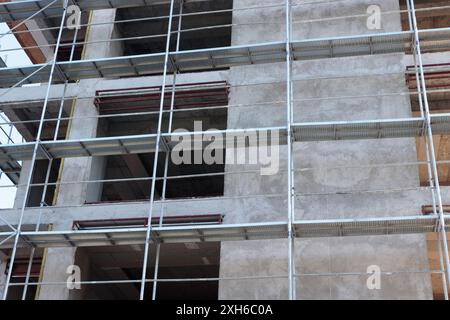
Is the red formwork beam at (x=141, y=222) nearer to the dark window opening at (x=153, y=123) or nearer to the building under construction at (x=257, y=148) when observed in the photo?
the building under construction at (x=257, y=148)

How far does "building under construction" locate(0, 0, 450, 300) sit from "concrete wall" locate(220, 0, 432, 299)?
0.03 m

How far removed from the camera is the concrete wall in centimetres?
1266

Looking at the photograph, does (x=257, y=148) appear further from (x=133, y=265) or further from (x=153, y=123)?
(x=133, y=265)

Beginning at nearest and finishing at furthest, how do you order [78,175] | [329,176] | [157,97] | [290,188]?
[290,188], [329,176], [78,175], [157,97]

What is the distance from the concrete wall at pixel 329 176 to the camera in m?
12.7

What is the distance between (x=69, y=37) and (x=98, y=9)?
132 inches

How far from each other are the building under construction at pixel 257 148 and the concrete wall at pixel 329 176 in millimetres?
28

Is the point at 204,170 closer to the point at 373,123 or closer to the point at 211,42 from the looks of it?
the point at 211,42

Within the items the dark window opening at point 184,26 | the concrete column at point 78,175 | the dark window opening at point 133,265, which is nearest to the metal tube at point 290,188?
the dark window opening at point 133,265

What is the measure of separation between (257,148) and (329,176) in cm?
170

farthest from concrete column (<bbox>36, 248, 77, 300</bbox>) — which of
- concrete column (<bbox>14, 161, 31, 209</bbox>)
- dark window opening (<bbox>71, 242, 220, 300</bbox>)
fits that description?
concrete column (<bbox>14, 161, 31, 209</bbox>)

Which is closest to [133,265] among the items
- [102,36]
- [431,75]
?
[102,36]

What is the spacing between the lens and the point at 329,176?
13.7 metres
